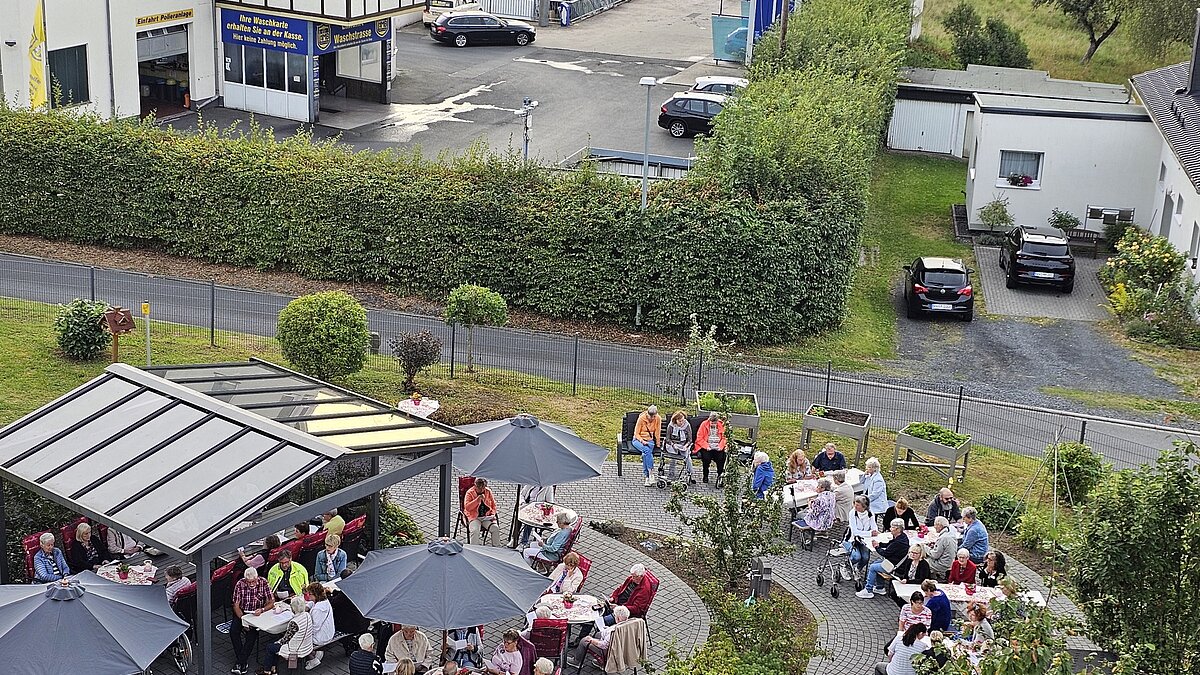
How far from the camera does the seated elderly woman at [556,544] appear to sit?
679 inches

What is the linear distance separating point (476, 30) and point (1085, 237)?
28.2 metres

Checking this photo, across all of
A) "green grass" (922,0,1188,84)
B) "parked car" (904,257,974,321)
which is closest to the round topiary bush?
"parked car" (904,257,974,321)

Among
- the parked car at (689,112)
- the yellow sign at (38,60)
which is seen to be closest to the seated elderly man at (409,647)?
the yellow sign at (38,60)

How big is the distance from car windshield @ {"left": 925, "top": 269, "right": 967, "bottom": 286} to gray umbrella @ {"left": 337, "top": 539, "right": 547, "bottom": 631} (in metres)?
19.6

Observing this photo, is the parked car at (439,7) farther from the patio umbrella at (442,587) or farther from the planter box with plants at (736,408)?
the patio umbrella at (442,587)

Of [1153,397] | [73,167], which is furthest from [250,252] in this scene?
[1153,397]

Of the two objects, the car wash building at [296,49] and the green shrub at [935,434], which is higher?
the car wash building at [296,49]

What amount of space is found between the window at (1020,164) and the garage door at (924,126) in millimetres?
9030

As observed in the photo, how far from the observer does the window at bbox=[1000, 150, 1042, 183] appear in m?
40.0

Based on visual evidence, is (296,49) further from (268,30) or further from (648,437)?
(648,437)

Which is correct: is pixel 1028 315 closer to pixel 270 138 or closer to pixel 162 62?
pixel 270 138

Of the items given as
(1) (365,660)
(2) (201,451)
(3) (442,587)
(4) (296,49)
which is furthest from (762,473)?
(4) (296,49)

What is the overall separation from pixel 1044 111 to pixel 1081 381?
14.0 meters

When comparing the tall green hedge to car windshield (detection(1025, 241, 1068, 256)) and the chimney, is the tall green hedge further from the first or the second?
the chimney
